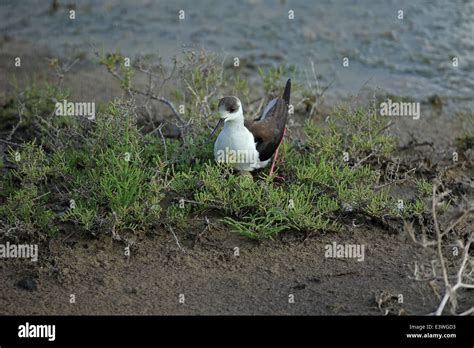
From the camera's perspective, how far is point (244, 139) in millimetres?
6523

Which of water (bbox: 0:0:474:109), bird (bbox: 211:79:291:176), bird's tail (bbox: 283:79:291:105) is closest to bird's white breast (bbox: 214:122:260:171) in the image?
bird (bbox: 211:79:291:176)

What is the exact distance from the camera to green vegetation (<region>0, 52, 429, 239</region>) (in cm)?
609

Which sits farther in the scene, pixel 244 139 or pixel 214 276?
pixel 244 139

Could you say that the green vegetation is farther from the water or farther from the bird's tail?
the water

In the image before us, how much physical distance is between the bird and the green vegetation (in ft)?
0.43

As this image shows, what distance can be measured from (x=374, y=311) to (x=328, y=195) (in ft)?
4.57

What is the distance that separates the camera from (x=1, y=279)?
564cm

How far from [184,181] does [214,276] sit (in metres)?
1.02

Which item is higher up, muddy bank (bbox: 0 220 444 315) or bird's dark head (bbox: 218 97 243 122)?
bird's dark head (bbox: 218 97 243 122)

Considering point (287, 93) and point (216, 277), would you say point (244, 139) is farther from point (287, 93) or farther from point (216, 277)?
point (216, 277)

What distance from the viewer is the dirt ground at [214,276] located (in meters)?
5.36

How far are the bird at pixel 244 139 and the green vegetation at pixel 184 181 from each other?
0.43 ft

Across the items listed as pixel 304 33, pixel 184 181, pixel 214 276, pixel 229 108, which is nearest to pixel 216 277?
pixel 214 276

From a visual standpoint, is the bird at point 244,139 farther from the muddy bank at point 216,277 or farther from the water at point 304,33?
the water at point 304,33
